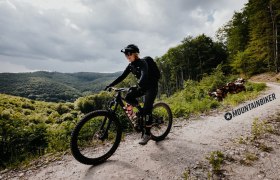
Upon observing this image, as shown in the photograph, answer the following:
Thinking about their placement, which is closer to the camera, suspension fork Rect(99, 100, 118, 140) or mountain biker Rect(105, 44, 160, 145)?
suspension fork Rect(99, 100, 118, 140)

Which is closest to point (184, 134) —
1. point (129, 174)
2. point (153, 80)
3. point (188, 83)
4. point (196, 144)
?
point (196, 144)

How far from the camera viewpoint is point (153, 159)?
4465mm

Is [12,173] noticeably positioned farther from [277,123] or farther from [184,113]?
[277,123]

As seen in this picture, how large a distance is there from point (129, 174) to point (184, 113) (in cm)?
628

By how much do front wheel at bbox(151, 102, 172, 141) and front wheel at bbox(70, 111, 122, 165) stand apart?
1346mm

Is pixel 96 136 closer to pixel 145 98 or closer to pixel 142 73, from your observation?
pixel 145 98

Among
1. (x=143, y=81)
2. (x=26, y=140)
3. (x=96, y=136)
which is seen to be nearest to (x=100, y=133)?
(x=96, y=136)

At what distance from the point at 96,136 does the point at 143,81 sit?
194cm

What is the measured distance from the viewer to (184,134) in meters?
6.45

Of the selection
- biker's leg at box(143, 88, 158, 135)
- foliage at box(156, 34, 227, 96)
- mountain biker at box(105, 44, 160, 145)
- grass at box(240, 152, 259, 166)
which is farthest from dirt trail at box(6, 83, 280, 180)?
foliage at box(156, 34, 227, 96)

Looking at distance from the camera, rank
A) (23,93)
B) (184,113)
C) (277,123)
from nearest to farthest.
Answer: (277,123) → (184,113) → (23,93)

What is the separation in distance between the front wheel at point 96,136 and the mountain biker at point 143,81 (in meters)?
0.71

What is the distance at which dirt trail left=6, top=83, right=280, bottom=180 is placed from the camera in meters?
3.90

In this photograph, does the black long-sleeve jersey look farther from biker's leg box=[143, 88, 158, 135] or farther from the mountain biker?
biker's leg box=[143, 88, 158, 135]
